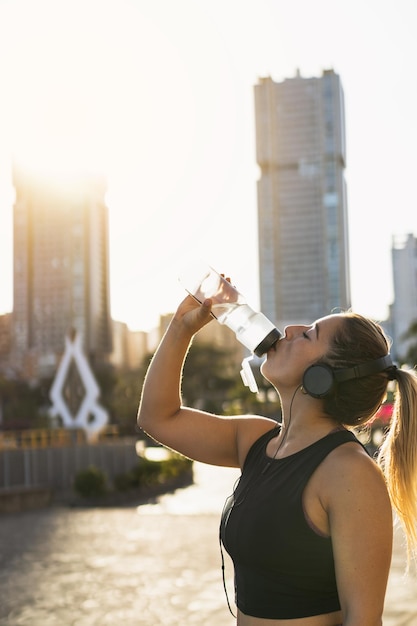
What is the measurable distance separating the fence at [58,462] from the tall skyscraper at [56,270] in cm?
9821

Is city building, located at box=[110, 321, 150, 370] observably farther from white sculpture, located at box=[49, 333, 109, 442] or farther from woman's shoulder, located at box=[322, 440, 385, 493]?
woman's shoulder, located at box=[322, 440, 385, 493]

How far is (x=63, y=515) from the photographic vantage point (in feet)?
55.2

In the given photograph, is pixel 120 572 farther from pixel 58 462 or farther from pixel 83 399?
pixel 83 399

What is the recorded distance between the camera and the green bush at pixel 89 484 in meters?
18.8

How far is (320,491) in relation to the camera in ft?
6.04

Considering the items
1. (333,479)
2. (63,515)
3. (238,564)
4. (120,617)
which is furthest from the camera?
(63,515)

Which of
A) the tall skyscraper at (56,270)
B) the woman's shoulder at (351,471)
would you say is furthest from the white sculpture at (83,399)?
the tall skyscraper at (56,270)

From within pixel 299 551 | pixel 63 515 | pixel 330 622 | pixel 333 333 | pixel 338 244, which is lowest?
pixel 63 515

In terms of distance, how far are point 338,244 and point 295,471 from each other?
12841cm

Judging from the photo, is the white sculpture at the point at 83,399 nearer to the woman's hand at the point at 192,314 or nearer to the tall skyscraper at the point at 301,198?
the woman's hand at the point at 192,314

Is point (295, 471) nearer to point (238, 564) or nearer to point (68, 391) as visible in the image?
point (238, 564)

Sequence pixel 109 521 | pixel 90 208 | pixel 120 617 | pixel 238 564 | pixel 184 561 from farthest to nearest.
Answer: pixel 90 208 → pixel 109 521 → pixel 184 561 → pixel 120 617 → pixel 238 564

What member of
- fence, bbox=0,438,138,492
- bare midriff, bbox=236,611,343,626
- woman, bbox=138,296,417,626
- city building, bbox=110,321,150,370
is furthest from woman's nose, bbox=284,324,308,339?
city building, bbox=110,321,150,370

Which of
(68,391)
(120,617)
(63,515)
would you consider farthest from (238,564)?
(68,391)
